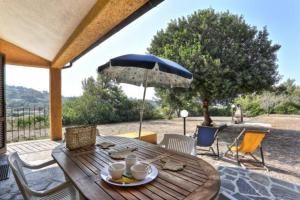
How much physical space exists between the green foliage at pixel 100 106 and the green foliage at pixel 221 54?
446cm

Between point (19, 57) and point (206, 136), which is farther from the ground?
point (19, 57)

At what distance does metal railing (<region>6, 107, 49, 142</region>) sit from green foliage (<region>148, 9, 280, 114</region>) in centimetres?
527

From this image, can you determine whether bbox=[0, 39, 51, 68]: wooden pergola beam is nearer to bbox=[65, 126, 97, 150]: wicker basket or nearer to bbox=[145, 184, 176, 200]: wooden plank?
bbox=[65, 126, 97, 150]: wicker basket

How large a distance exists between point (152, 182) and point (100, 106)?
9.43 m

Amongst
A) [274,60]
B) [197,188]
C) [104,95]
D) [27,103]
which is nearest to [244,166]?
[197,188]

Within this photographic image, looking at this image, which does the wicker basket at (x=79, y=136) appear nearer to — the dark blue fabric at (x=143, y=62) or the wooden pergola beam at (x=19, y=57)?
the dark blue fabric at (x=143, y=62)

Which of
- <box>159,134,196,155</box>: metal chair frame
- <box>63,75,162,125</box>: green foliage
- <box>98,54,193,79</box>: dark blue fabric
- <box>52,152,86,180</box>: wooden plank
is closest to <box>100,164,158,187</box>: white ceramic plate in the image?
<box>52,152,86,180</box>: wooden plank

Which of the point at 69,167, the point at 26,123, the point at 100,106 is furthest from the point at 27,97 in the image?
the point at 69,167

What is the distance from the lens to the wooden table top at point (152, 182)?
3.94 ft

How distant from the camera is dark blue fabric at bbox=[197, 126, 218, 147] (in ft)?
14.1

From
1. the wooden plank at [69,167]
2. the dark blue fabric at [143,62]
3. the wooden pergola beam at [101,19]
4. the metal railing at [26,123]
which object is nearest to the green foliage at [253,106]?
the metal railing at [26,123]

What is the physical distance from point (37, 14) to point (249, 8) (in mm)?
7608

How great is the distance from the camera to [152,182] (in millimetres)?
1368

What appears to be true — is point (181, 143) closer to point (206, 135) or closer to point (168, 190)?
point (168, 190)
